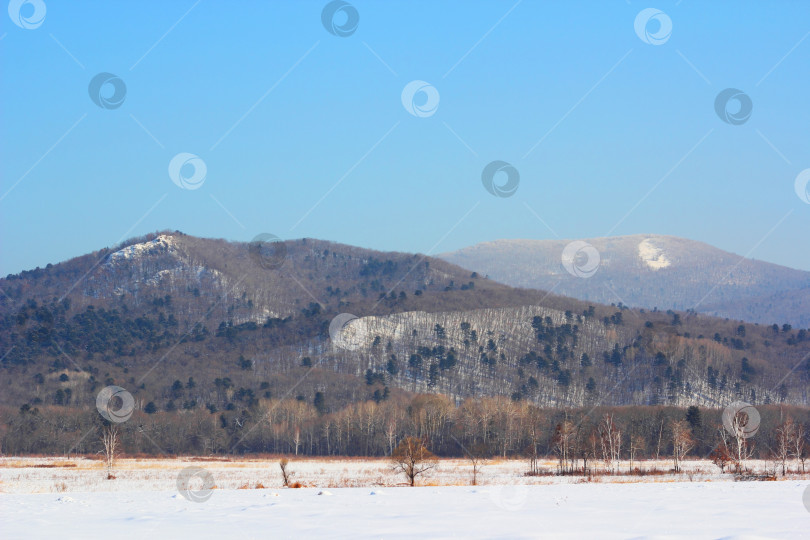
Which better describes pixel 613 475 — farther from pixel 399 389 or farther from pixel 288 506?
pixel 399 389

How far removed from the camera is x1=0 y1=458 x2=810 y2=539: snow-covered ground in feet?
85.9

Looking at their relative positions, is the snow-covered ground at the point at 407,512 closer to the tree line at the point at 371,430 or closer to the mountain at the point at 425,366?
the tree line at the point at 371,430

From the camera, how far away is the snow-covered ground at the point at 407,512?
26172mm

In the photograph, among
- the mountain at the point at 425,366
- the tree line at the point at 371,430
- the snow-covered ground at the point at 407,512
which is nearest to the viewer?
the snow-covered ground at the point at 407,512

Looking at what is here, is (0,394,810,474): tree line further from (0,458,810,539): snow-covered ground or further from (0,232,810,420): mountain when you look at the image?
(0,458,810,539): snow-covered ground

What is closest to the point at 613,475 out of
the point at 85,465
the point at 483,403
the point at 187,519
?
the point at 187,519

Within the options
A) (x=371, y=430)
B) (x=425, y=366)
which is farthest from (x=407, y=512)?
(x=425, y=366)

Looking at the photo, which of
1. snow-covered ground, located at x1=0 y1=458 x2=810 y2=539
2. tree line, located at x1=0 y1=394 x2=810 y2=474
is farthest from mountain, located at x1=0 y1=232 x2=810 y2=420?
snow-covered ground, located at x1=0 y1=458 x2=810 y2=539

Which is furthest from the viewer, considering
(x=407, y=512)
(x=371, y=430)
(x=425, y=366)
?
(x=425, y=366)

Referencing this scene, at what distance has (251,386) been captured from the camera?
15788 cm

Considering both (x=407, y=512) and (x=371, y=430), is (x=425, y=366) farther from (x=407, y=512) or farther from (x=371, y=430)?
(x=407, y=512)

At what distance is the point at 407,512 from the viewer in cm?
3288

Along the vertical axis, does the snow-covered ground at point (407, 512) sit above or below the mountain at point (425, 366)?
below

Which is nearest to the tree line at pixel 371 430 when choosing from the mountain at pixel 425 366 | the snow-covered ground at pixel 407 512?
the mountain at pixel 425 366
